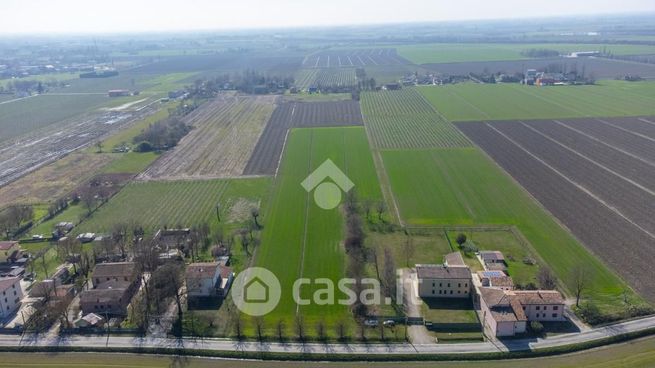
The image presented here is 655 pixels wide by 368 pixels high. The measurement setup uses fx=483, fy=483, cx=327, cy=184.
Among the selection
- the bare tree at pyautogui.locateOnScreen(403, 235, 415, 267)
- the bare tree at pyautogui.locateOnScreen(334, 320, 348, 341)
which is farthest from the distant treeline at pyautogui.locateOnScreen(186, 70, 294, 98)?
the bare tree at pyautogui.locateOnScreen(334, 320, 348, 341)

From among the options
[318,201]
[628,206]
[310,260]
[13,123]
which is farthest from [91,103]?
[628,206]

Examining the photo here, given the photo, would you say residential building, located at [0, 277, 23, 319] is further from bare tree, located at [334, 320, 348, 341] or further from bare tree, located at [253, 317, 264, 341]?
bare tree, located at [334, 320, 348, 341]

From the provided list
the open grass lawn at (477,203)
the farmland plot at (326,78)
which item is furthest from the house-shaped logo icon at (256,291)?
the farmland plot at (326,78)

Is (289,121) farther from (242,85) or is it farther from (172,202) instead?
(242,85)

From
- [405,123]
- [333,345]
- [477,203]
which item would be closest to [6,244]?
[333,345]

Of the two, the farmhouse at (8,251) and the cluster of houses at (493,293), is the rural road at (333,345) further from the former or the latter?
the farmhouse at (8,251)
